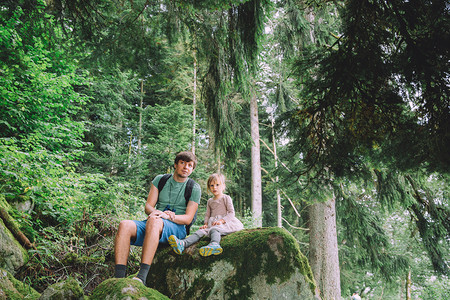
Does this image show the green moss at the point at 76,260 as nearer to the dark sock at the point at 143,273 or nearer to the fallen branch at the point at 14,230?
the fallen branch at the point at 14,230

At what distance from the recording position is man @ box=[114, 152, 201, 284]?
2869mm

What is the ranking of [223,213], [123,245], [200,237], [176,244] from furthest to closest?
[223,213]
[200,237]
[176,244]
[123,245]

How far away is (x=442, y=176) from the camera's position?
12.0 ft

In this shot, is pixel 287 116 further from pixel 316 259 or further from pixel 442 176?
pixel 316 259

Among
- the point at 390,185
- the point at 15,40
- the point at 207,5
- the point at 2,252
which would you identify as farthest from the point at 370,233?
the point at 15,40

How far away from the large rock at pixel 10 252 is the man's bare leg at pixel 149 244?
6.43 feet

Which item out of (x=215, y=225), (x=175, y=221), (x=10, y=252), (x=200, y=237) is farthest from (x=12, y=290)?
(x=215, y=225)

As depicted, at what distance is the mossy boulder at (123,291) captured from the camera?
7.50 ft

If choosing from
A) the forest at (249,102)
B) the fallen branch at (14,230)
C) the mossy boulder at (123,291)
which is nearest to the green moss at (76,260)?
the forest at (249,102)

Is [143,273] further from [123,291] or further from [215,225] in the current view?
[215,225]

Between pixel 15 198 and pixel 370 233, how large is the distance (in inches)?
335

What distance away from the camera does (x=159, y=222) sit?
3.06 meters

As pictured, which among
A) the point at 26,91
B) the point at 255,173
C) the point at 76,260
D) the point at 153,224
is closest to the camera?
the point at 153,224

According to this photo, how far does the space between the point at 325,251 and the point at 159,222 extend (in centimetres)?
567
